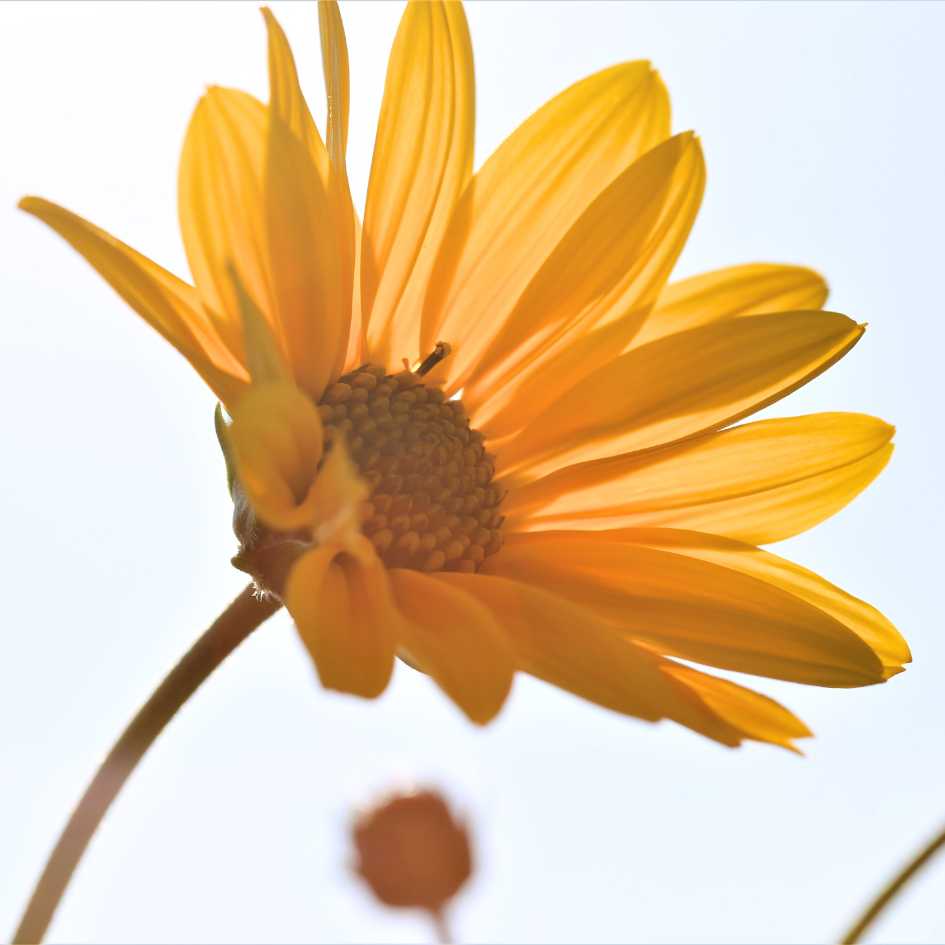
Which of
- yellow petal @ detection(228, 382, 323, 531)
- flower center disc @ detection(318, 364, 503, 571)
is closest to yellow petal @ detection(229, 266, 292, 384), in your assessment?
yellow petal @ detection(228, 382, 323, 531)

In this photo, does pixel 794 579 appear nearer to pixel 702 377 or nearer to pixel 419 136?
pixel 702 377

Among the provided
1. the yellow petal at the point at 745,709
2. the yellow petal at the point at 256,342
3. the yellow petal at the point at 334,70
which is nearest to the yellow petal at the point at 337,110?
the yellow petal at the point at 334,70

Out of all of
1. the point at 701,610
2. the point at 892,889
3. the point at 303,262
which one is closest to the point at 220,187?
the point at 303,262

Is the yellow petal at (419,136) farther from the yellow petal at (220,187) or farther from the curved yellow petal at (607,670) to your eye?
the curved yellow petal at (607,670)

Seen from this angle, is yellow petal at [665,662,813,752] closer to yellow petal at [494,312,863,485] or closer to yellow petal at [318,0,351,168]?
yellow petal at [494,312,863,485]

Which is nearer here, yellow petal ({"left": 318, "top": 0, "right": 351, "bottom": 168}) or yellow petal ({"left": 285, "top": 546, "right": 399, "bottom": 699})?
yellow petal ({"left": 285, "top": 546, "right": 399, "bottom": 699})

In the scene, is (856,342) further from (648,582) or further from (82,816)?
(82,816)
